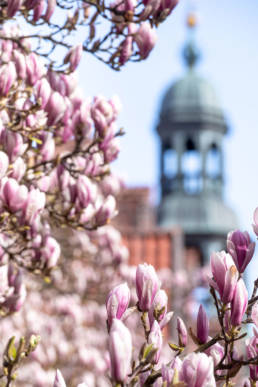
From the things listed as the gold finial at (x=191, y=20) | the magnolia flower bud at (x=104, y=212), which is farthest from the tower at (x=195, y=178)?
the magnolia flower bud at (x=104, y=212)

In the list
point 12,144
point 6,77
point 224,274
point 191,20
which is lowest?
point 224,274

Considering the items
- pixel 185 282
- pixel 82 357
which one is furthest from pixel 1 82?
pixel 185 282

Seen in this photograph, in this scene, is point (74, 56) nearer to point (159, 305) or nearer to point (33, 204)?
point (33, 204)

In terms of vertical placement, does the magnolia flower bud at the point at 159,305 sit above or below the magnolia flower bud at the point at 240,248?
below

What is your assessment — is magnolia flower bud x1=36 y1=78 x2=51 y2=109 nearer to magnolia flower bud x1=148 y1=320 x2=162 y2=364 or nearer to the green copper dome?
magnolia flower bud x1=148 y1=320 x2=162 y2=364

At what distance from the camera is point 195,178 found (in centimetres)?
3628

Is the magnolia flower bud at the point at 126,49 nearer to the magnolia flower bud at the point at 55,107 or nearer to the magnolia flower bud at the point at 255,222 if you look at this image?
the magnolia flower bud at the point at 55,107

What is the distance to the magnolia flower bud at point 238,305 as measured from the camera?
1.94 metres

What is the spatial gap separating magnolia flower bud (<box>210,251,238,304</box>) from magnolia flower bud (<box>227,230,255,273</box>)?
0.11 metres

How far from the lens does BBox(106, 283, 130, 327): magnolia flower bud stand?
76.4 inches

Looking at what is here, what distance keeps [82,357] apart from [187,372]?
577 centimetres

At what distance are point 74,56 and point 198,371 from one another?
6.86 feet

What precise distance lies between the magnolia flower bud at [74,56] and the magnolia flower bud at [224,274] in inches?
68.1

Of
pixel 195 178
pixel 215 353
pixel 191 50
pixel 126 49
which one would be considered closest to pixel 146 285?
pixel 215 353
